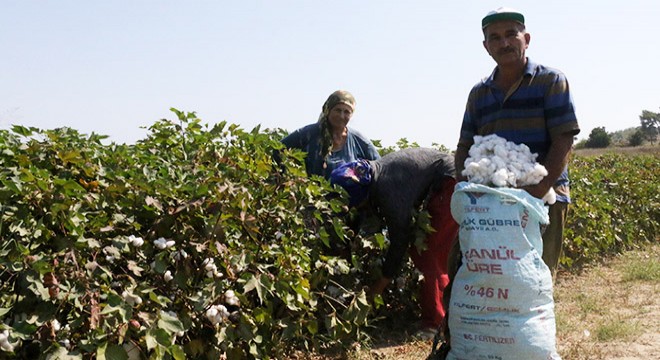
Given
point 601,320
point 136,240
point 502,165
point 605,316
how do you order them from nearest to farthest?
point 136,240, point 502,165, point 601,320, point 605,316

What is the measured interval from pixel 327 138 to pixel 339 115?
161mm

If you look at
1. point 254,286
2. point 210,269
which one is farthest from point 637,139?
point 210,269

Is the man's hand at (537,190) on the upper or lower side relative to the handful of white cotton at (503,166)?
lower

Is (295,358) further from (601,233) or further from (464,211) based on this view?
(601,233)

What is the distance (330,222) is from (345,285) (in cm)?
36

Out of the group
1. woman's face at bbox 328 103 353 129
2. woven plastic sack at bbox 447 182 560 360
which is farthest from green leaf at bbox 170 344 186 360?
woman's face at bbox 328 103 353 129

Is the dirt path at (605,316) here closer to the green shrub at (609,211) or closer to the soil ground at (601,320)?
the soil ground at (601,320)

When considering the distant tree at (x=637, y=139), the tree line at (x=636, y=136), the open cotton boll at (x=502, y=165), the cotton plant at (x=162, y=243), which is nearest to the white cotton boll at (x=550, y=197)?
the open cotton boll at (x=502, y=165)

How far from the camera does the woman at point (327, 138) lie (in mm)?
4434

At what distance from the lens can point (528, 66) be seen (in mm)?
3047

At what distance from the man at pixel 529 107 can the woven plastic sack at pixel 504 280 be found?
7.2 inches

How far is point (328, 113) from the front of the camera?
4.48 metres

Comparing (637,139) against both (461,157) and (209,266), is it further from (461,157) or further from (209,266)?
(209,266)

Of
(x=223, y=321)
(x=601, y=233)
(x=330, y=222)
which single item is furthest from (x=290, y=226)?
(x=601, y=233)
